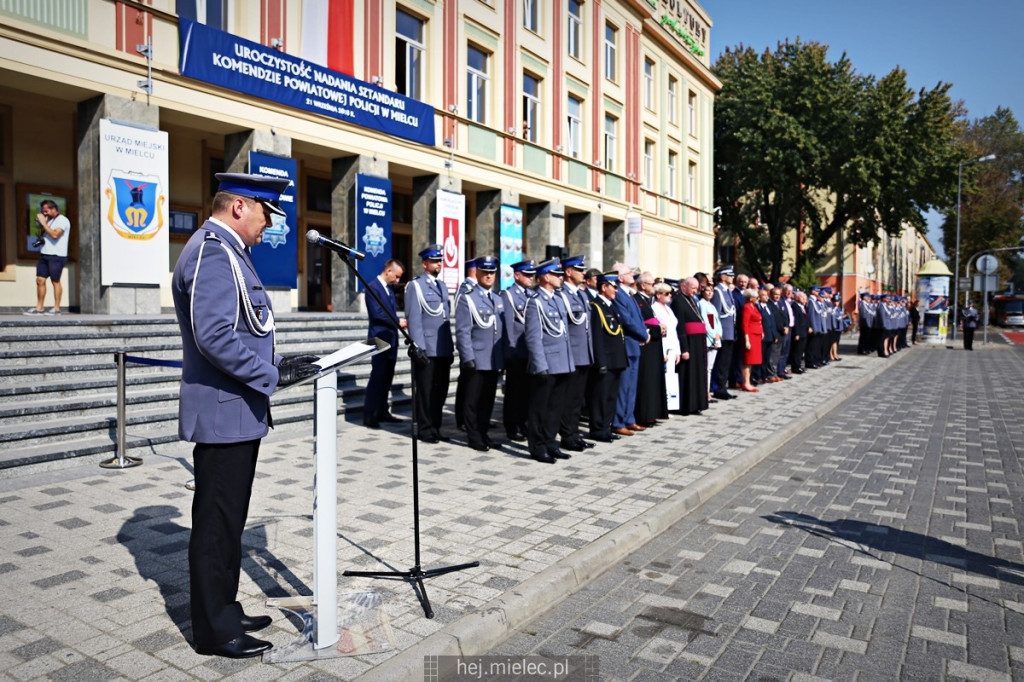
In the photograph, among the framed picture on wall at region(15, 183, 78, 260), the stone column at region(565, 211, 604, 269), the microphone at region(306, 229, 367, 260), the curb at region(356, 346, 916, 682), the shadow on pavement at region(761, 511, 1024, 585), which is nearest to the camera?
the curb at region(356, 346, 916, 682)

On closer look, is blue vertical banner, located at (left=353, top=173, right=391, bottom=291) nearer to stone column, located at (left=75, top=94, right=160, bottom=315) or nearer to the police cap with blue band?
stone column, located at (left=75, top=94, right=160, bottom=315)

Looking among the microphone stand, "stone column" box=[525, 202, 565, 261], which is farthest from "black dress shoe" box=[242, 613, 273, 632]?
"stone column" box=[525, 202, 565, 261]

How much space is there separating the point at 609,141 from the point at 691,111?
367 inches

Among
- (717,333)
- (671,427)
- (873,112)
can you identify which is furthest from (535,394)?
(873,112)

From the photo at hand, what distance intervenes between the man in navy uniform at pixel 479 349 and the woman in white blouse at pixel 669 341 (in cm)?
309

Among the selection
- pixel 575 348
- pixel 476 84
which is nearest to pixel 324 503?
pixel 575 348

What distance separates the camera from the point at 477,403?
8.63 m

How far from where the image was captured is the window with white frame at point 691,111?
34562mm

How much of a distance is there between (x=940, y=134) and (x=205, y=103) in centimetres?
3491

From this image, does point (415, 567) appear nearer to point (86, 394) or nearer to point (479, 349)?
point (479, 349)

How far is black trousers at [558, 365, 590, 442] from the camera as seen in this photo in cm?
855

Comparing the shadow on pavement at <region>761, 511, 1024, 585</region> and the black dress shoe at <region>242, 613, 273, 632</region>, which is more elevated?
the black dress shoe at <region>242, 613, 273, 632</region>

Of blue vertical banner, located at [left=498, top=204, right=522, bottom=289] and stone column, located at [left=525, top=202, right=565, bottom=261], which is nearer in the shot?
blue vertical banner, located at [left=498, top=204, right=522, bottom=289]

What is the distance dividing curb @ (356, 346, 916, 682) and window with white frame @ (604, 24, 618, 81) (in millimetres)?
23242
